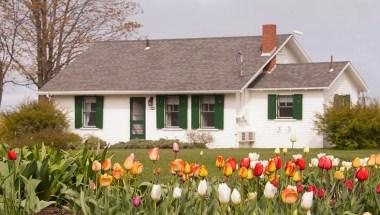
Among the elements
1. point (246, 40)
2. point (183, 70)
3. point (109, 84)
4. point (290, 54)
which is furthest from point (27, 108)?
point (290, 54)

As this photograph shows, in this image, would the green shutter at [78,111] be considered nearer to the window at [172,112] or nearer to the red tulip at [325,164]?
the window at [172,112]

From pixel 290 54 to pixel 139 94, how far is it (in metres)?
7.77

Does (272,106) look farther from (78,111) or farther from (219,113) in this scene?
(78,111)

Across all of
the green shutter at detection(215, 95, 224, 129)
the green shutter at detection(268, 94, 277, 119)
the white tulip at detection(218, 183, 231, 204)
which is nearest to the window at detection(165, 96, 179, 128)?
the green shutter at detection(215, 95, 224, 129)

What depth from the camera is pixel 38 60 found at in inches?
1654

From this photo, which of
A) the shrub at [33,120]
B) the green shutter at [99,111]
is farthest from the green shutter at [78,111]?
the shrub at [33,120]

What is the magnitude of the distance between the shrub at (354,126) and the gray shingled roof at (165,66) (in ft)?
13.9

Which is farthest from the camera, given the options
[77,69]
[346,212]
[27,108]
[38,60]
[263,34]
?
[38,60]

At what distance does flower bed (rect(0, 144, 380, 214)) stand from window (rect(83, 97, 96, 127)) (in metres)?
25.3

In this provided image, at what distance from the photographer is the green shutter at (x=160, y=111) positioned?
33312 millimetres

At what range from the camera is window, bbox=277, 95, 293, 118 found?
32.4 m

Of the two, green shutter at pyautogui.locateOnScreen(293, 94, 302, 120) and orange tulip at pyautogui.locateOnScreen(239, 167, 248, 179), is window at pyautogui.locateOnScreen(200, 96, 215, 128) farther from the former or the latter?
orange tulip at pyautogui.locateOnScreen(239, 167, 248, 179)

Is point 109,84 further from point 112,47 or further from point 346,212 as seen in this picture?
point 346,212

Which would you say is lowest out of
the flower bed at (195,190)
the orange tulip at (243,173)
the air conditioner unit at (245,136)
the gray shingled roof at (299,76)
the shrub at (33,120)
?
the flower bed at (195,190)
